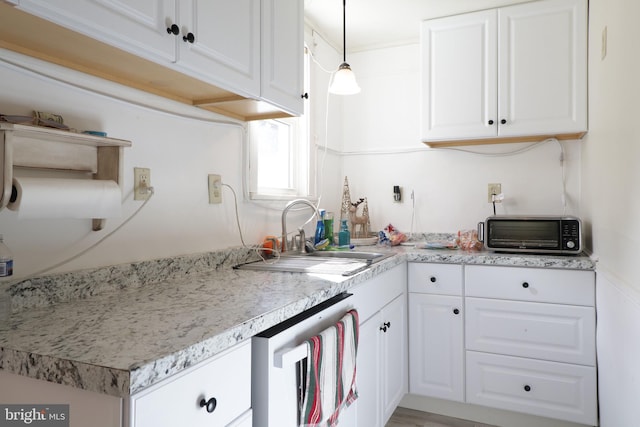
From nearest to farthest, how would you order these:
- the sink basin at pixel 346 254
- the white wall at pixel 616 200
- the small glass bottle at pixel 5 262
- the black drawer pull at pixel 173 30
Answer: the small glass bottle at pixel 5 262
the black drawer pull at pixel 173 30
the white wall at pixel 616 200
the sink basin at pixel 346 254

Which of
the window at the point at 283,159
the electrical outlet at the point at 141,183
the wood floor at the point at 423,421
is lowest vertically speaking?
the wood floor at the point at 423,421

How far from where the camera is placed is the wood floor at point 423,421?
216 centimetres

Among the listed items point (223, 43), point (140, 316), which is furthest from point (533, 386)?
point (223, 43)

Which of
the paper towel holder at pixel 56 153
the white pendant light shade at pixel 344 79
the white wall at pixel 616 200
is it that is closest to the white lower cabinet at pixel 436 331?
the white wall at pixel 616 200

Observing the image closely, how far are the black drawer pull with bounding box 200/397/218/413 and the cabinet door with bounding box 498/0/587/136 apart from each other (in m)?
2.06

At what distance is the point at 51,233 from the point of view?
3.65ft

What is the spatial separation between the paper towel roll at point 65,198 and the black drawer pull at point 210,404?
59 cm

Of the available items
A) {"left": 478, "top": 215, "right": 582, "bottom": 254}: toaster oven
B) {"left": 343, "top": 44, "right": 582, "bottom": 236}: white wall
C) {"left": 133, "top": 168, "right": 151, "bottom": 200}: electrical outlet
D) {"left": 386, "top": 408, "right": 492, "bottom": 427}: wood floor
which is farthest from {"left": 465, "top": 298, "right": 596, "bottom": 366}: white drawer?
{"left": 133, "top": 168, "right": 151, "bottom": 200}: electrical outlet

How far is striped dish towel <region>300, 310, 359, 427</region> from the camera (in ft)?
3.68

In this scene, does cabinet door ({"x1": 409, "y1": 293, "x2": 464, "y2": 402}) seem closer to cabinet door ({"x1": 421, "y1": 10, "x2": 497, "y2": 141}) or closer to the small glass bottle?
cabinet door ({"x1": 421, "y1": 10, "x2": 497, "y2": 141})

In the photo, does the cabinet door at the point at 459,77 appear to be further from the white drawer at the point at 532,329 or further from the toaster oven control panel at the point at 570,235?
the white drawer at the point at 532,329

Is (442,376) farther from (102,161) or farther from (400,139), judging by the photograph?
(102,161)

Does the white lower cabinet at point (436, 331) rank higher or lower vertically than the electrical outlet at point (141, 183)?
lower

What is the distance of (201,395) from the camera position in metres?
0.79
